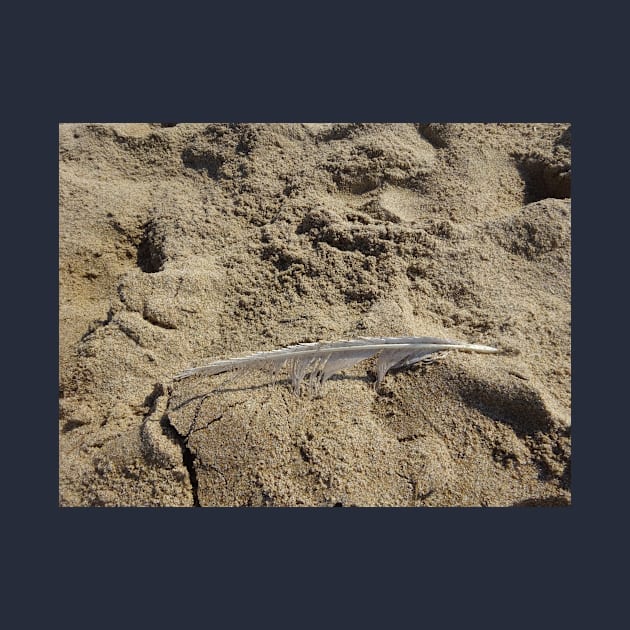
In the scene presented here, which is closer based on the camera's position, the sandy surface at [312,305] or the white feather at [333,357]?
the sandy surface at [312,305]

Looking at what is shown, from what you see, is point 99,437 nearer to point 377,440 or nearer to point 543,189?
point 377,440

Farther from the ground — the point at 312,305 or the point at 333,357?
the point at 312,305

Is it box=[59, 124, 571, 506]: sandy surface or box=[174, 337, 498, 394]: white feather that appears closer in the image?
box=[59, 124, 571, 506]: sandy surface

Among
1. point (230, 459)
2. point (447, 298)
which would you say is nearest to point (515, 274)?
point (447, 298)

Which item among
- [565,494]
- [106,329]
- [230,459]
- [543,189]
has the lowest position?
[565,494]

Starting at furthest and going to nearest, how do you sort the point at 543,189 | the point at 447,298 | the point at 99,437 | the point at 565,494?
the point at 543,189, the point at 447,298, the point at 99,437, the point at 565,494

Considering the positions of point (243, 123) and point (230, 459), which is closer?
point (230, 459)

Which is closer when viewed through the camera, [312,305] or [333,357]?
[333,357]

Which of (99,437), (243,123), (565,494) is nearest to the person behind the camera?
(565,494)
